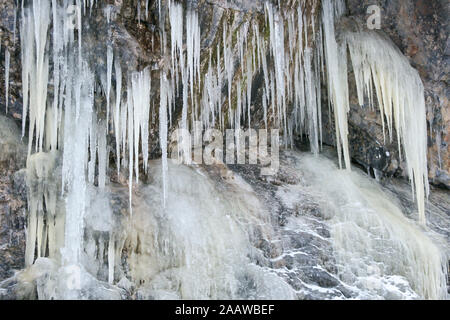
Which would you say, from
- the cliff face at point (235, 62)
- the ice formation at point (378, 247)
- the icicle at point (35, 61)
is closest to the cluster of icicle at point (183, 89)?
the icicle at point (35, 61)

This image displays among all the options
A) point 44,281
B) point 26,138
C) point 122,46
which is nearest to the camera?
point 44,281

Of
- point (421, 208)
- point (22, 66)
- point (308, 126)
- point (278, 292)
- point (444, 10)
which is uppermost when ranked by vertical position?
point (444, 10)

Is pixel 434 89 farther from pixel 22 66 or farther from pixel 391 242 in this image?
pixel 22 66

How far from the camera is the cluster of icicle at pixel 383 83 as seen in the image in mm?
8500

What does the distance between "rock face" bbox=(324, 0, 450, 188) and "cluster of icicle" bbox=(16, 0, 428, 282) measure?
0.26 metres

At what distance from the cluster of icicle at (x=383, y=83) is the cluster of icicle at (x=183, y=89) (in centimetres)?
1

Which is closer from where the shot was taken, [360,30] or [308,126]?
[360,30]

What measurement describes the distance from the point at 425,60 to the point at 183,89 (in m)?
3.78

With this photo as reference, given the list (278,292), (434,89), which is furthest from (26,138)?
(434,89)

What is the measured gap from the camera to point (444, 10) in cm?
861

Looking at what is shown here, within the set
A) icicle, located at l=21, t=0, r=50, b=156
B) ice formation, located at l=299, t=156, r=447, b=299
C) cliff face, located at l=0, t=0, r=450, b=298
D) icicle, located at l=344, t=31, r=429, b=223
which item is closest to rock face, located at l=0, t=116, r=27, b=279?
cliff face, located at l=0, t=0, r=450, b=298

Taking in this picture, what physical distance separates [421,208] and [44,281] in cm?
521
